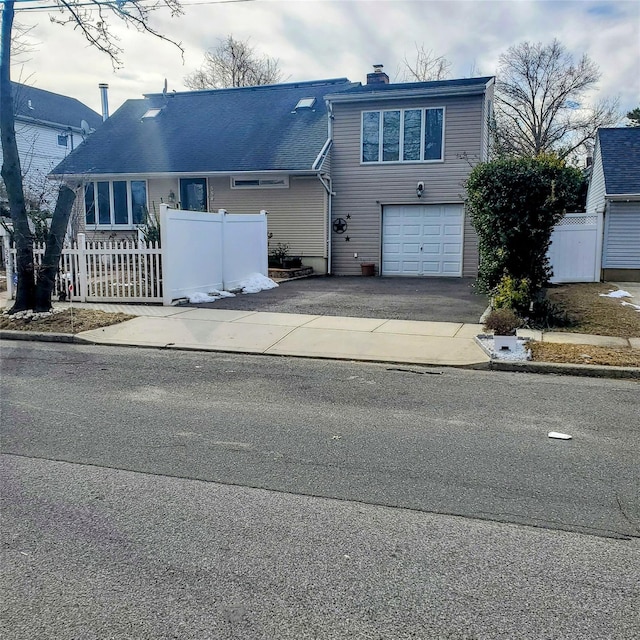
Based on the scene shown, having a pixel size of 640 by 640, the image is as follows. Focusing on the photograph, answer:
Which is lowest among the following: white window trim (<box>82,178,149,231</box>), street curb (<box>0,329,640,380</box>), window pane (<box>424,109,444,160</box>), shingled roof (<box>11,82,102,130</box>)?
street curb (<box>0,329,640,380</box>)

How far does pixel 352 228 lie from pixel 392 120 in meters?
3.83

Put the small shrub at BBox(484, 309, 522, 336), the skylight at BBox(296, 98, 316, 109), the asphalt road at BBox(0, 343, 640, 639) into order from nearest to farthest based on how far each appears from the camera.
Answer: the asphalt road at BBox(0, 343, 640, 639), the small shrub at BBox(484, 309, 522, 336), the skylight at BBox(296, 98, 316, 109)

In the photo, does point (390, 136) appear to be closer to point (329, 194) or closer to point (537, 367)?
point (329, 194)

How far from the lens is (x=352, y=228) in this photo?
2084cm

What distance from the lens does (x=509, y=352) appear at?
26.3ft

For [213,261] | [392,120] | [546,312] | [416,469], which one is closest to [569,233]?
[392,120]

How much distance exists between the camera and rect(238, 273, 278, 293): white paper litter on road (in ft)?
49.1

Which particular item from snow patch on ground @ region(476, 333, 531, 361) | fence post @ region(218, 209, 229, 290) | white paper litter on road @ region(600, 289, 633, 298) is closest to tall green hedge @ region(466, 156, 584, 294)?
snow patch on ground @ region(476, 333, 531, 361)

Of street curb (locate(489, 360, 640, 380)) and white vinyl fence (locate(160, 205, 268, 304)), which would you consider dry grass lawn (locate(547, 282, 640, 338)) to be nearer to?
street curb (locate(489, 360, 640, 380))

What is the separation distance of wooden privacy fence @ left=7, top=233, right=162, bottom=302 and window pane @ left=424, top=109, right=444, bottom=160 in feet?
35.2

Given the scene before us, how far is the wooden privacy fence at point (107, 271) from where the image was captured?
40.5 feet

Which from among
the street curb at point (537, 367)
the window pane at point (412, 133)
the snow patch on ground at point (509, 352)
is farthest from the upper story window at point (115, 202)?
the snow patch on ground at point (509, 352)

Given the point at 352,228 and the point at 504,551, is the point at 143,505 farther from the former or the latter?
the point at 352,228

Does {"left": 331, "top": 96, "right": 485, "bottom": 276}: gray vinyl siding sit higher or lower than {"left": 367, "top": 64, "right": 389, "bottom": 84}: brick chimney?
lower
